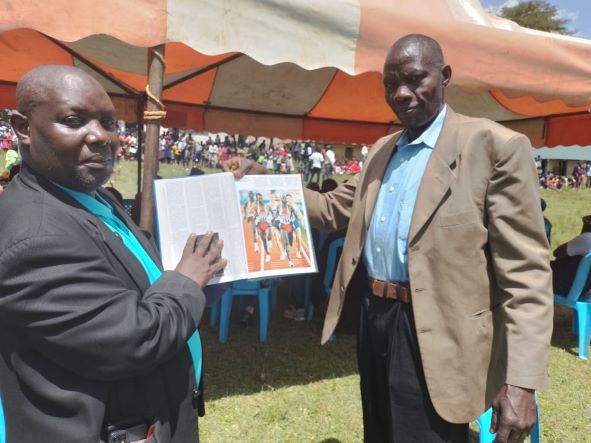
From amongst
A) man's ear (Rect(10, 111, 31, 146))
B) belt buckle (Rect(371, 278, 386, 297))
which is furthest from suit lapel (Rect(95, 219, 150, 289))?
belt buckle (Rect(371, 278, 386, 297))

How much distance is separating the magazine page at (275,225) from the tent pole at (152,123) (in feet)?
1.82

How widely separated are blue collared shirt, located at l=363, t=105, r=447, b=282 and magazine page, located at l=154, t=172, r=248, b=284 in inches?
22.2

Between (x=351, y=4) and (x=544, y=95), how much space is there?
1654mm

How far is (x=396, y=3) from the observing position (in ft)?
9.34

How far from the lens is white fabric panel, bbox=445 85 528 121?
6.04 meters

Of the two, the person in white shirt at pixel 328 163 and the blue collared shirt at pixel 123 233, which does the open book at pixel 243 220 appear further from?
the person in white shirt at pixel 328 163

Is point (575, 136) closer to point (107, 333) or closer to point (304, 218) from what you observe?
point (304, 218)

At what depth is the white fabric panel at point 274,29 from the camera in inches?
90.7

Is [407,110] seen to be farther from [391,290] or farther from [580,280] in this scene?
[580,280]

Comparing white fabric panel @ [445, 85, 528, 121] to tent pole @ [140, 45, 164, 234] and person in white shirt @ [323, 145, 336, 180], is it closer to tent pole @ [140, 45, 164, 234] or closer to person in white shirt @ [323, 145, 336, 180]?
tent pole @ [140, 45, 164, 234]

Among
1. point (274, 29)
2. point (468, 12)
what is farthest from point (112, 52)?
point (468, 12)

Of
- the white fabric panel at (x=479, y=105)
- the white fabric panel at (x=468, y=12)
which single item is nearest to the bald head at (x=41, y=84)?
the white fabric panel at (x=468, y=12)

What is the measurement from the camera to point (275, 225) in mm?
2141

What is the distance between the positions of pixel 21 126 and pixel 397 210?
128 centimetres
